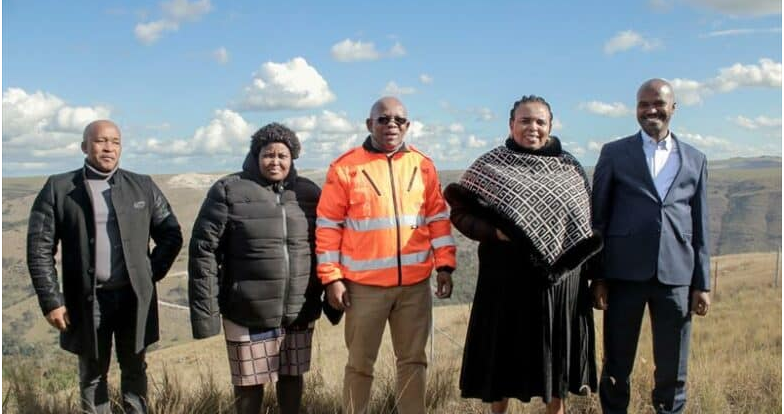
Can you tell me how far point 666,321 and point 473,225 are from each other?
1329 millimetres

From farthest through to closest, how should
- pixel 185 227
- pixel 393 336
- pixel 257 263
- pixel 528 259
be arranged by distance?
pixel 185 227
pixel 393 336
pixel 257 263
pixel 528 259

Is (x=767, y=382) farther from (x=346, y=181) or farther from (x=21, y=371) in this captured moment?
(x=21, y=371)

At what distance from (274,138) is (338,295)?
0.98 meters

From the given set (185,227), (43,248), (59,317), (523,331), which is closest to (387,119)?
(523,331)

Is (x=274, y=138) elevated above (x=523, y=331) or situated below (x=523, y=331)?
above

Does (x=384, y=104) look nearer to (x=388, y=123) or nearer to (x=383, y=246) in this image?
(x=388, y=123)

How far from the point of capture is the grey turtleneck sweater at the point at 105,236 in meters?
4.07

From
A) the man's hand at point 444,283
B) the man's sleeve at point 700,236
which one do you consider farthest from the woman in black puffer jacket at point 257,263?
the man's sleeve at point 700,236

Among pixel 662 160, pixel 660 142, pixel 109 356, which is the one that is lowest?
pixel 109 356

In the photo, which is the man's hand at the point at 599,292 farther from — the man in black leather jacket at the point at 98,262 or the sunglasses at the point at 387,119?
the man in black leather jacket at the point at 98,262

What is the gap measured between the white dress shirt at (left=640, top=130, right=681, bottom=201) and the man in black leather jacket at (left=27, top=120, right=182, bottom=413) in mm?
2992

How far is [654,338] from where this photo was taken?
14.1ft

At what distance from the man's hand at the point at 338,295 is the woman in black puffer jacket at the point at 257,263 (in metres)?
0.20

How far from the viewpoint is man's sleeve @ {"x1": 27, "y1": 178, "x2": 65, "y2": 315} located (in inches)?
156
